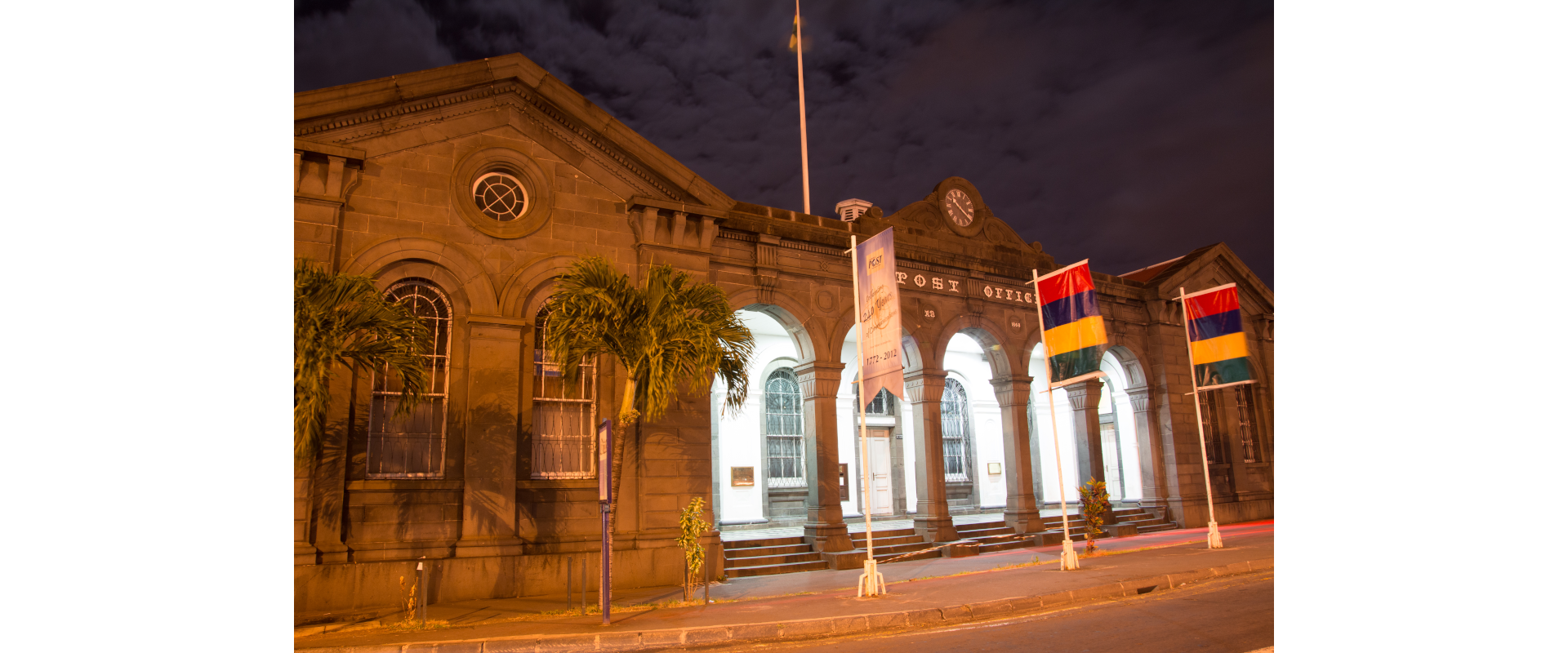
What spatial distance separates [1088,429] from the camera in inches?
915

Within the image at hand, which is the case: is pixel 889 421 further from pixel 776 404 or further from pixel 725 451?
pixel 725 451

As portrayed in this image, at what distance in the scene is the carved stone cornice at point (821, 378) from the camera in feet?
60.5

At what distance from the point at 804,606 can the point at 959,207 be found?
42.4 ft

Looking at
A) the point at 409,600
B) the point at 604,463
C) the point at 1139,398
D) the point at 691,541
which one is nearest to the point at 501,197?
the point at 604,463

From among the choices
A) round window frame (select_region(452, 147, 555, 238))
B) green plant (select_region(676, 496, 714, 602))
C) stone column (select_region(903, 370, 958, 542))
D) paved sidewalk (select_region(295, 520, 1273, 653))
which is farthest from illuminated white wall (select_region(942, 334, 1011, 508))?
green plant (select_region(676, 496, 714, 602))

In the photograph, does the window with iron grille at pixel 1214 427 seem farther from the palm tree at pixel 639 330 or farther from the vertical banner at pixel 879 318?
the palm tree at pixel 639 330

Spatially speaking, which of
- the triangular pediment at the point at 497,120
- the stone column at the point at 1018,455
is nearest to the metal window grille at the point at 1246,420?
the stone column at the point at 1018,455

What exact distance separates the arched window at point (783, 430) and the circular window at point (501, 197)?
10.2 metres

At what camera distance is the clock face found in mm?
21500

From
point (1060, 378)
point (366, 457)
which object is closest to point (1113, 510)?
point (1060, 378)

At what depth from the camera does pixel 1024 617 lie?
11031mm

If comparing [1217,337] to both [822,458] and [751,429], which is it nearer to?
[822,458]

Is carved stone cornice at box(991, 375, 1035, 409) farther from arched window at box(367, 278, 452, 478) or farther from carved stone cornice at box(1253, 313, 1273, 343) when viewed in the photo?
arched window at box(367, 278, 452, 478)

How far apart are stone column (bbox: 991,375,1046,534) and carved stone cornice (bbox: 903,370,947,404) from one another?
243 cm
